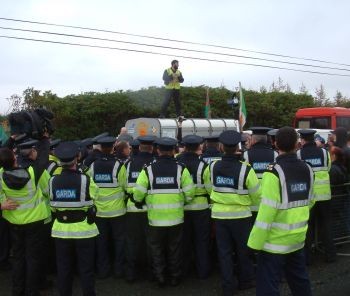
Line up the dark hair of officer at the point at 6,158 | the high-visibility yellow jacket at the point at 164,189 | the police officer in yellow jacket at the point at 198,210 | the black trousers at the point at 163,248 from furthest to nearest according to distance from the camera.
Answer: the police officer in yellow jacket at the point at 198,210 < the black trousers at the point at 163,248 < the high-visibility yellow jacket at the point at 164,189 < the dark hair of officer at the point at 6,158

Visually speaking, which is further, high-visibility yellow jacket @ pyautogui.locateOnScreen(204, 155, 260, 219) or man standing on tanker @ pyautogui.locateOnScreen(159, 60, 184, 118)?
man standing on tanker @ pyautogui.locateOnScreen(159, 60, 184, 118)

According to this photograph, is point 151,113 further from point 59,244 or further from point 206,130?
point 59,244

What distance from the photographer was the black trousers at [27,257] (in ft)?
18.8

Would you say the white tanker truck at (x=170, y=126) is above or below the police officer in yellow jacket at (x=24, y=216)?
above

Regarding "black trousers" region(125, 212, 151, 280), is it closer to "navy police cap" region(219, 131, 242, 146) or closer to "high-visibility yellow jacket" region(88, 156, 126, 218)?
"high-visibility yellow jacket" region(88, 156, 126, 218)

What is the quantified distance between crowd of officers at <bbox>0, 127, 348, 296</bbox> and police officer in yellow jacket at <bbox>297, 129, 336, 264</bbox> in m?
0.02

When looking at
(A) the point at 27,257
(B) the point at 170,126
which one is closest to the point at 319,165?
(A) the point at 27,257

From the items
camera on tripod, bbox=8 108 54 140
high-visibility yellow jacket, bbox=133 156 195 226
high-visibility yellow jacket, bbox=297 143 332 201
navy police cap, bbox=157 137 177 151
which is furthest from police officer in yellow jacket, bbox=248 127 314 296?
camera on tripod, bbox=8 108 54 140

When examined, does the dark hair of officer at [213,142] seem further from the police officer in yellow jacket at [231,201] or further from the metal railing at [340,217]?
the metal railing at [340,217]

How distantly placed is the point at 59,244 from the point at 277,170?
2.67 metres

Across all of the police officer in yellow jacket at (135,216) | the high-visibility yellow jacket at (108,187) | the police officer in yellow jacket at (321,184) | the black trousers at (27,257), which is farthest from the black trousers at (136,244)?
the police officer in yellow jacket at (321,184)

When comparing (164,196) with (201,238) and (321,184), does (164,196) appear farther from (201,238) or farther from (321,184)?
(321,184)

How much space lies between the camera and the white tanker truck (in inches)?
562

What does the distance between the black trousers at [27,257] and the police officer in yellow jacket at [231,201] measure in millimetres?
2273
